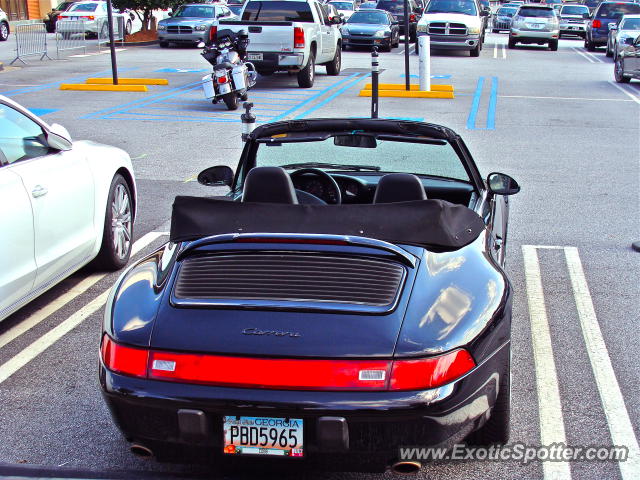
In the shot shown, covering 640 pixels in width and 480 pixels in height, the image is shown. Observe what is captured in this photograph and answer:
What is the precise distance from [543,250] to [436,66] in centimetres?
1965

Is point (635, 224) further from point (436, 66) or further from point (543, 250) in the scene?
point (436, 66)

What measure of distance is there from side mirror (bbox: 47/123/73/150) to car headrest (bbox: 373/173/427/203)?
8.95ft

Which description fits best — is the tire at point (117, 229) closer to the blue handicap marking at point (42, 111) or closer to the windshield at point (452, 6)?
the blue handicap marking at point (42, 111)

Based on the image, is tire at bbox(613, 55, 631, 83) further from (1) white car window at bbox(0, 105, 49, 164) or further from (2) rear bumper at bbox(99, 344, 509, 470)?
(2) rear bumper at bbox(99, 344, 509, 470)

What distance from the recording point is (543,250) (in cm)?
792

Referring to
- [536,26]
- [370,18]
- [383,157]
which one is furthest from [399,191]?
[536,26]

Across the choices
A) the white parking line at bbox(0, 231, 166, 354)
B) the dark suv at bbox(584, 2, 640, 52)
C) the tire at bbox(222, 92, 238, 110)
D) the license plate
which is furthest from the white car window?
the dark suv at bbox(584, 2, 640, 52)

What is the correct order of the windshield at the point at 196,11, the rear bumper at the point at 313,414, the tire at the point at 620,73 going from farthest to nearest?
the windshield at the point at 196,11, the tire at the point at 620,73, the rear bumper at the point at 313,414

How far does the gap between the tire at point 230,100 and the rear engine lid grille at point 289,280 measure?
544 inches

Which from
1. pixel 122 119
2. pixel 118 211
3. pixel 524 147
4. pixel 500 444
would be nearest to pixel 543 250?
pixel 118 211

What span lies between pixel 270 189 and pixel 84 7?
1509 inches

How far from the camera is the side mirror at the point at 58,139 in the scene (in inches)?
247

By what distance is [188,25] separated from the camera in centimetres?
3378

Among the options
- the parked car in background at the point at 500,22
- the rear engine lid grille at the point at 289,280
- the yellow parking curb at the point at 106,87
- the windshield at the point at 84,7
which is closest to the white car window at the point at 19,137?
the rear engine lid grille at the point at 289,280
